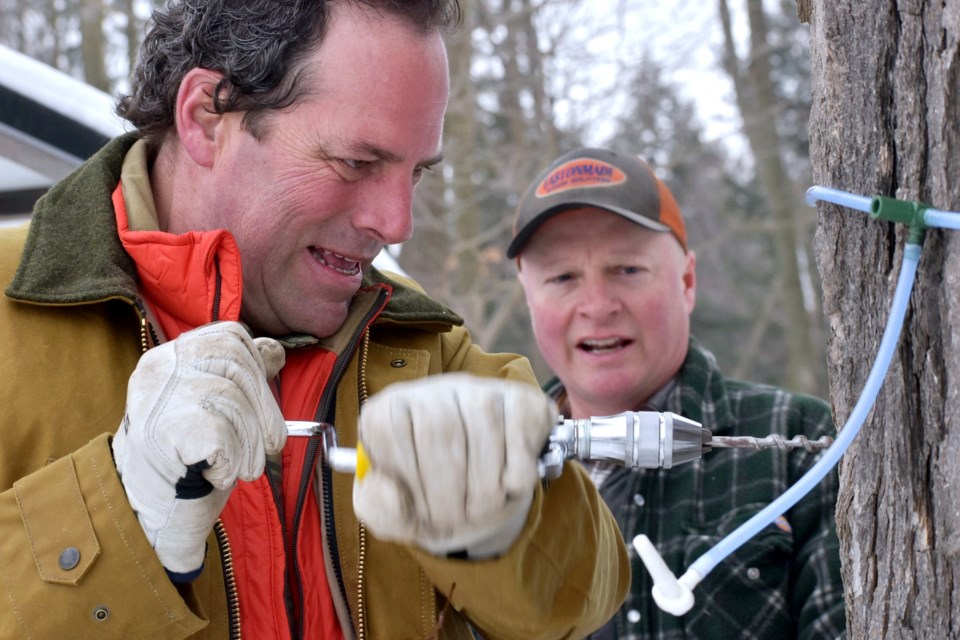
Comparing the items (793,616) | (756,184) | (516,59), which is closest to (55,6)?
(516,59)

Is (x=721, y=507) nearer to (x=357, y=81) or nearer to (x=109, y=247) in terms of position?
(x=357, y=81)

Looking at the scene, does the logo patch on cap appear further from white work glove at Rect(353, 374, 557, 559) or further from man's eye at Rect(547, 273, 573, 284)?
white work glove at Rect(353, 374, 557, 559)

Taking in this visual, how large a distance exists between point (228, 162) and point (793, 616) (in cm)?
175

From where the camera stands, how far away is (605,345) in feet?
10.3

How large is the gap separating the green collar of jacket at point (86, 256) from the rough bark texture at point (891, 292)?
98 cm

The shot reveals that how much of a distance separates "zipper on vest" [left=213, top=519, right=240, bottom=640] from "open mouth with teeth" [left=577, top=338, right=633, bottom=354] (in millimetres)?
1488

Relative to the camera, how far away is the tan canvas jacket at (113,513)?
1690 mm

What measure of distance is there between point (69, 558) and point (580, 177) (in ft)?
6.41

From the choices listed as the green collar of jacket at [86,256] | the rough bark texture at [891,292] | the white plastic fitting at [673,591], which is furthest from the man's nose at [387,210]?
the white plastic fitting at [673,591]

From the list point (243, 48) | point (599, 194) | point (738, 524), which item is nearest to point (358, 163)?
point (243, 48)

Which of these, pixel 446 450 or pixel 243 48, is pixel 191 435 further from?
pixel 243 48

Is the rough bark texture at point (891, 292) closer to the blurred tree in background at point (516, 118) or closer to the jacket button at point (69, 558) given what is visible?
the jacket button at point (69, 558)

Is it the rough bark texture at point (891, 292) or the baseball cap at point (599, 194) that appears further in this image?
the baseball cap at point (599, 194)

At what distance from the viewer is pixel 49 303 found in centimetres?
192
